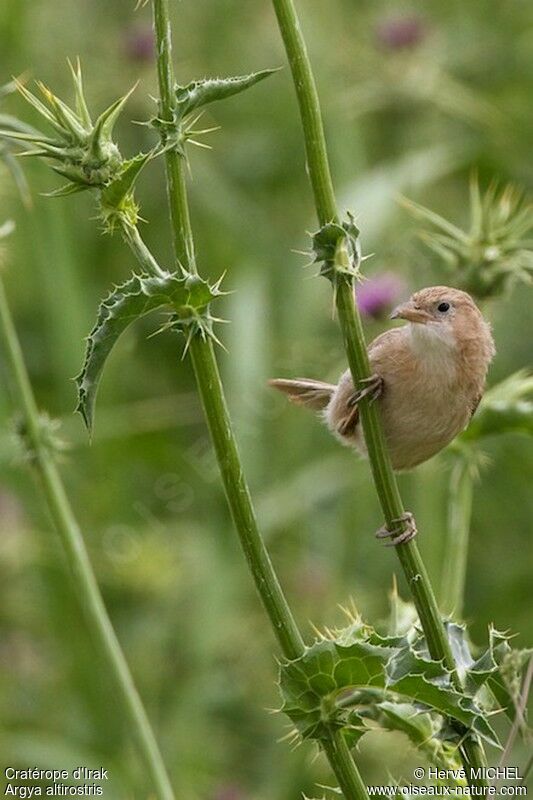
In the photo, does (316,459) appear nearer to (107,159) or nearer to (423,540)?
(423,540)

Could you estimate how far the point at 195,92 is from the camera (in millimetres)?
2199

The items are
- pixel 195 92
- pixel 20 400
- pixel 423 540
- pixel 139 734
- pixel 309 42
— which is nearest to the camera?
pixel 195 92

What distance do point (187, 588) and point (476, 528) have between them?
1.38 m

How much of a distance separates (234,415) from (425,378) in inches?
102

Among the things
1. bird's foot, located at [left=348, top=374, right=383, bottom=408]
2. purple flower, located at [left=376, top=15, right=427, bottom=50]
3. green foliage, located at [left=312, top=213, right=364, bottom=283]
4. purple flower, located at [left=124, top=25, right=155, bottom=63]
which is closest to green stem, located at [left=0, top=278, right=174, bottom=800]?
bird's foot, located at [left=348, top=374, right=383, bottom=408]

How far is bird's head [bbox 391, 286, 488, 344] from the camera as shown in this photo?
323cm

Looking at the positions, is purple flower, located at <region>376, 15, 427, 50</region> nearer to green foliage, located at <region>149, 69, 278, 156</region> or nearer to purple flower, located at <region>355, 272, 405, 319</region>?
purple flower, located at <region>355, 272, 405, 319</region>

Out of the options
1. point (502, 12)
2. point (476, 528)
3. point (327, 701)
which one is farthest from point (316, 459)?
point (327, 701)

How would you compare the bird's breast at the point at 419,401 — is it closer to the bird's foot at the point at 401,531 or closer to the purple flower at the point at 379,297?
the bird's foot at the point at 401,531

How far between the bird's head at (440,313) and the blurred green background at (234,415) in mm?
1038

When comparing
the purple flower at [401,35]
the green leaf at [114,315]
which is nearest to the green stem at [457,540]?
the green leaf at [114,315]

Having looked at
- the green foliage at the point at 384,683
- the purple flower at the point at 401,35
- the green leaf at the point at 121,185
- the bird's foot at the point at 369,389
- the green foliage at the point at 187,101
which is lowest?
the green foliage at the point at 384,683

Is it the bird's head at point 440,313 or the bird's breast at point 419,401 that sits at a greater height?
the bird's head at point 440,313

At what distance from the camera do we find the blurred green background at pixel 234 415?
5266 millimetres
